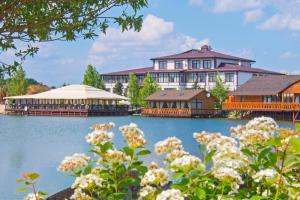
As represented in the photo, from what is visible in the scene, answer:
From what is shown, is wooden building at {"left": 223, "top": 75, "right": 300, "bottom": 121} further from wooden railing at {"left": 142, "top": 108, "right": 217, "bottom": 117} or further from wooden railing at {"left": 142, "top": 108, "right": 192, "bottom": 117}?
wooden railing at {"left": 142, "top": 108, "right": 192, "bottom": 117}

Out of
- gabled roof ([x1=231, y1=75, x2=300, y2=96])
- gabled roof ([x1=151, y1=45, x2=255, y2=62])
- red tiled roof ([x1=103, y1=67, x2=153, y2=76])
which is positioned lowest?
gabled roof ([x1=231, y1=75, x2=300, y2=96])

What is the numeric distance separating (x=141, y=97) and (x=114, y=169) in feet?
174

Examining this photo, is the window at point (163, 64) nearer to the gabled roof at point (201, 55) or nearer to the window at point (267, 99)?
the gabled roof at point (201, 55)

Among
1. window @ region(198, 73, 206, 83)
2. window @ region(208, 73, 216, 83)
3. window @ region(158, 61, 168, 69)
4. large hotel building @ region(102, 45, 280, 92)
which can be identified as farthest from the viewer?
window @ region(158, 61, 168, 69)

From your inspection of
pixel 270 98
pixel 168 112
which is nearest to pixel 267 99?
pixel 270 98

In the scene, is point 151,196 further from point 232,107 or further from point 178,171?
point 232,107

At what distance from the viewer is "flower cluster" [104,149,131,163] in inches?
110

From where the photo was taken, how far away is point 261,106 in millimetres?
44469

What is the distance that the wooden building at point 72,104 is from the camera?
2039 inches

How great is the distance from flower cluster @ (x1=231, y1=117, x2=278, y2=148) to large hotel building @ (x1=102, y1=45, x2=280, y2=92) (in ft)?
174

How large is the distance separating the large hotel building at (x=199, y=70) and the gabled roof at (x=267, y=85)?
791 centimetres

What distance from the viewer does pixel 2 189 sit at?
35.6ft

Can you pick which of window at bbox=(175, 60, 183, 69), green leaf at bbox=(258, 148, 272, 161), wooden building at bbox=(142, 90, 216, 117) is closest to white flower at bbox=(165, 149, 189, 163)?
green leaf at bbox=(258, 148, 272, 161)

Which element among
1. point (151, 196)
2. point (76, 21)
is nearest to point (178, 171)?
point (151, 196)
